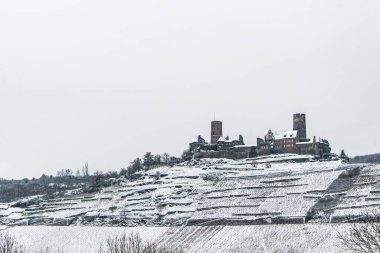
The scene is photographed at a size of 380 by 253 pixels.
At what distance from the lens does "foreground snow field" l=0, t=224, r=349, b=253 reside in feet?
257

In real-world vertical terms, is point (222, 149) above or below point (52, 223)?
above

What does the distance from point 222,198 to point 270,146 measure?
239ft

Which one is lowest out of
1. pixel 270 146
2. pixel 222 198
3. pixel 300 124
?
pixel 222 198

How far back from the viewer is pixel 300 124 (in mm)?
190250

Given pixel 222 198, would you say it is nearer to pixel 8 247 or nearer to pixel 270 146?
pixel 8 247

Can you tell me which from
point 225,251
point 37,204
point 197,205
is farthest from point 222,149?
point 225,251

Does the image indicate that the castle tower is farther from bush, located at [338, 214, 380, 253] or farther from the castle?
bush, located at [338, 214, 380, 253]

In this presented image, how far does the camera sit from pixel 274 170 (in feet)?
457

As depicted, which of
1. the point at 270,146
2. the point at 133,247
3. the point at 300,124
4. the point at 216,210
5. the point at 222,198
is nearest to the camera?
the point at 133,247

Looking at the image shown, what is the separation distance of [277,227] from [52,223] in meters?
49.7

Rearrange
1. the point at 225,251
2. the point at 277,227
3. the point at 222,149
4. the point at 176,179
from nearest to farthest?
the point at 225,251 < the point at 277,227 < the point at 176,179 < the point at 222,149

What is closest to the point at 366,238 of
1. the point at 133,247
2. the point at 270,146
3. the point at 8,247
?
the point at 133,247

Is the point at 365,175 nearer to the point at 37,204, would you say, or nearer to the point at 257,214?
the point at 257,214

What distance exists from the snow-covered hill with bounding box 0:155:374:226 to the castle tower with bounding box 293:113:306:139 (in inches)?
1282
